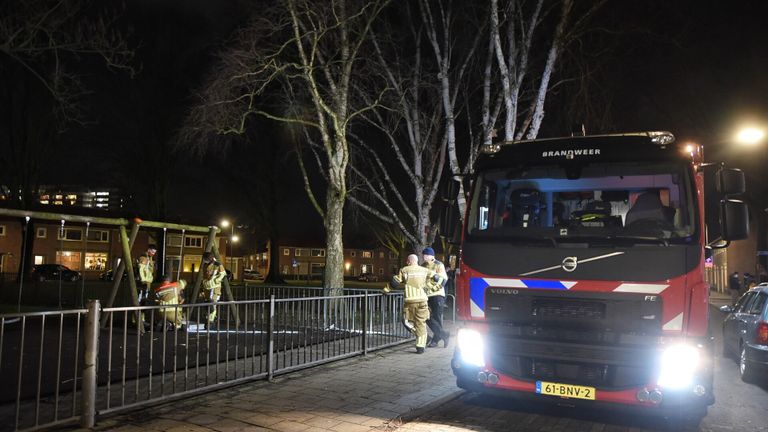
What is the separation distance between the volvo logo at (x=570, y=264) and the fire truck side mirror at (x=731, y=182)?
183cm

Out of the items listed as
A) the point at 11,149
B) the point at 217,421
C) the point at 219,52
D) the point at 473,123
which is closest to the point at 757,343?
the point at 217,421

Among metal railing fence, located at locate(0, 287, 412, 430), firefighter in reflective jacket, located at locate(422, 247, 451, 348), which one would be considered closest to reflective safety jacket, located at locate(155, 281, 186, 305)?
metal railing fence, located at locate(0, 287, 412, 430)

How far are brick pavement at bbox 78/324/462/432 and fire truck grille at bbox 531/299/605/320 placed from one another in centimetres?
189

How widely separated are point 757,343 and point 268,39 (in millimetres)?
13371

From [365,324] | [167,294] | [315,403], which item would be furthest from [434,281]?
[167,294]

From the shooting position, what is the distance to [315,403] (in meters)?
6.74

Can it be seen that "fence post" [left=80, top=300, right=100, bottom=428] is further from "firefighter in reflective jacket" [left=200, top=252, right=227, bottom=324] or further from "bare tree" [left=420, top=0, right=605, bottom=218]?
"bare tree" [left=420, top=0, right=605, bottom=218]

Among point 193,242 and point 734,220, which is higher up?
point 193,242

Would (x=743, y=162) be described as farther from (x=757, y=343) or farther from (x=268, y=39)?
(x=268, y=39)

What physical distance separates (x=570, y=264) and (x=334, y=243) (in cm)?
1024

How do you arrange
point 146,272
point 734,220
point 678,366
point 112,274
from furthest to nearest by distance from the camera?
point 112,274
point 146,272
point 734,220
point 678,366

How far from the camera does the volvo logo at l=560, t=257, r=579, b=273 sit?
5770 millimetres

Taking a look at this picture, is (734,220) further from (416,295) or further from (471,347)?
(416,295)

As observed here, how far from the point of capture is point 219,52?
14641 mm
